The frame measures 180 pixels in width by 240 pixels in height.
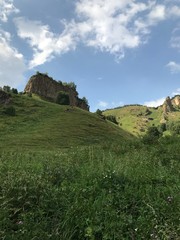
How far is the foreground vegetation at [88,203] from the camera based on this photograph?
575cm

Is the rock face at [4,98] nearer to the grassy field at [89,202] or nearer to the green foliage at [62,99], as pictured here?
the green foliage at [62,99]

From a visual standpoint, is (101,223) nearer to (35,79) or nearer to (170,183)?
(170,183)

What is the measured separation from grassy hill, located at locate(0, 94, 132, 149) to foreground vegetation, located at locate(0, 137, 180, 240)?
43.7 m

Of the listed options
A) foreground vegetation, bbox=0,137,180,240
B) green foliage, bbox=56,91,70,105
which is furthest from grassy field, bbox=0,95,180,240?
green foliage, bbox=56,91,70,105

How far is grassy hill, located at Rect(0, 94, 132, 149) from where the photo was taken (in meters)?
58.8

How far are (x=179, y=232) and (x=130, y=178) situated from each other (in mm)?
2561

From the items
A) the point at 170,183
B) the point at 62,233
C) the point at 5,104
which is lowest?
the point at 62,233

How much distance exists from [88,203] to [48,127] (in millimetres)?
69202

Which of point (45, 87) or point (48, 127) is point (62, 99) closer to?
point (45, 87)

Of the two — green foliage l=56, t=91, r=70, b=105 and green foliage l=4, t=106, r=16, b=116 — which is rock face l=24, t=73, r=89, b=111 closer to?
green foliage l=56, t=91, r=70, b=105

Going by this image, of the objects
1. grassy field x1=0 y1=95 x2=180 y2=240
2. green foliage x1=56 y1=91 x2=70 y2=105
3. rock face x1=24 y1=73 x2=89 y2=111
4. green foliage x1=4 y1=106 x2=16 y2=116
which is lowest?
grassy field x1=0 y1=95 x2=180 y2=240

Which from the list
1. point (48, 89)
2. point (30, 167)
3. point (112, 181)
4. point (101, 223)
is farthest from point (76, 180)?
point (48, 89)

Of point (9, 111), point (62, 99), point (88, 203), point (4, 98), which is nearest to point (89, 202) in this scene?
point (88, 203)

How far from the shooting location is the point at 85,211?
6.30 meters
